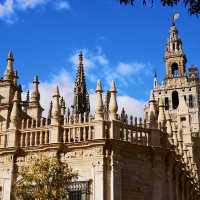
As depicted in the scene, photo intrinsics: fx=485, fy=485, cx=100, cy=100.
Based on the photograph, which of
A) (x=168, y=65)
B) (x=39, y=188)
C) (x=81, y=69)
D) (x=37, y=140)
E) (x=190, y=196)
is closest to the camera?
(x=39, y=188)

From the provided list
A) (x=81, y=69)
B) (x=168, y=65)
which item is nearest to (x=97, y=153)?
(x=81, y=69)

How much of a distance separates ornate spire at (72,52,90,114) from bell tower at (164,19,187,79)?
149ft

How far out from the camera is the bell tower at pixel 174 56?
81875mm

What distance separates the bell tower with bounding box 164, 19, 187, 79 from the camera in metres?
81.9

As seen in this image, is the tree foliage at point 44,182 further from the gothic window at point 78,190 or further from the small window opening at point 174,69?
the small window opening at point 174,69

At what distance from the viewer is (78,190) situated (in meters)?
20.3

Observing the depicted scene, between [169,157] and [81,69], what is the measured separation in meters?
17.6

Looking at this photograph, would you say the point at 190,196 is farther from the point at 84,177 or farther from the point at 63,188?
the point at 63,188

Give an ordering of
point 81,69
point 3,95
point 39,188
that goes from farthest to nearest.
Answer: point 81,69, point 3,95, point 39,188

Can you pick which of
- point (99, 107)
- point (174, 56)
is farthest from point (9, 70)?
point (174, 56)

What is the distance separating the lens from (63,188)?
18375 millimetres

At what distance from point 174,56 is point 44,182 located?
66.3m

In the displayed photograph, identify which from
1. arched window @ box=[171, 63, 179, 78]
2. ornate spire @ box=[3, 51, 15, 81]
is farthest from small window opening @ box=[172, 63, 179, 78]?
ornate spire @ box=[3, 51, 15, 81]

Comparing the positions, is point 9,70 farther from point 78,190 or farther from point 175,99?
point 175,99
